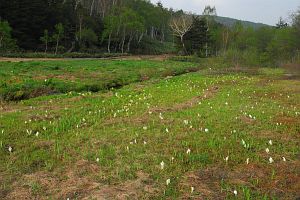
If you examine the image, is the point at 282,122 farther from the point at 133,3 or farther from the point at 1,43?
the point at 133,3

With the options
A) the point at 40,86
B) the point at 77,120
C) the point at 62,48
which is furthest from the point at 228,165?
the point at 62,48

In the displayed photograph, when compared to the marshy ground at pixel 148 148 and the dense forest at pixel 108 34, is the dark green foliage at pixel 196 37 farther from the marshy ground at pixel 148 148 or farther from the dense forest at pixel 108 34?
the marshy ground at pixel 148 148

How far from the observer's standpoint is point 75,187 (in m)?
8.95

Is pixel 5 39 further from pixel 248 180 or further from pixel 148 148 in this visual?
pixel 248 180

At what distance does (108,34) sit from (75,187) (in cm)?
7437

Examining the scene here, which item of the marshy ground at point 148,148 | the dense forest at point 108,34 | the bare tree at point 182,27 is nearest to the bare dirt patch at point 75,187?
the marshy ground at point 148,148

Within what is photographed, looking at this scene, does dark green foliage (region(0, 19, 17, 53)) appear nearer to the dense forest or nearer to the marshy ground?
the dense forest

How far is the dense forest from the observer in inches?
2534

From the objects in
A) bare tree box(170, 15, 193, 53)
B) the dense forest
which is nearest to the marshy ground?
the dense forest

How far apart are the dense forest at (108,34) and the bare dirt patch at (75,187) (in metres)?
40.8

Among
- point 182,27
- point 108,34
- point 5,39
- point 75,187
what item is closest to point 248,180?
point 75,187

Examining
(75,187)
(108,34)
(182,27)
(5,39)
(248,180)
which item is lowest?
(75,187)

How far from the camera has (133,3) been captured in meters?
116

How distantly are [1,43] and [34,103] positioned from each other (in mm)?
42049
